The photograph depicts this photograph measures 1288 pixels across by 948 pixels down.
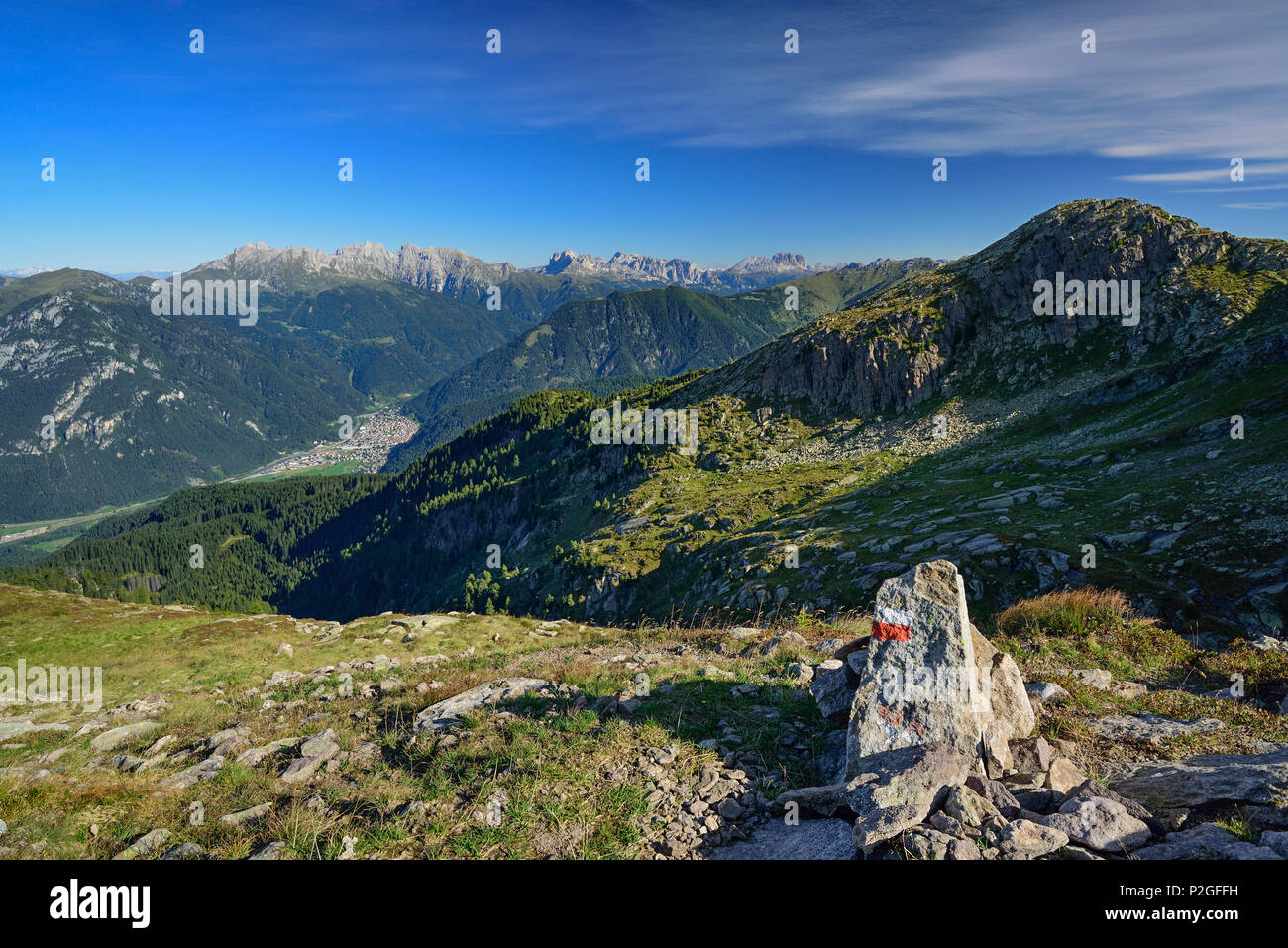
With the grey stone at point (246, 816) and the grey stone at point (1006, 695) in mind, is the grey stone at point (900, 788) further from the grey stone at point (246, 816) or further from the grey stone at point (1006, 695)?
the grey stone at point (246, 816)

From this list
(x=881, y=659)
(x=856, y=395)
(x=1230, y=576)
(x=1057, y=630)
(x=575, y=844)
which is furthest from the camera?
(x=856, y=395)

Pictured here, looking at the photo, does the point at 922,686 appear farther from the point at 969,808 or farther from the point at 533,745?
the point at 533,745

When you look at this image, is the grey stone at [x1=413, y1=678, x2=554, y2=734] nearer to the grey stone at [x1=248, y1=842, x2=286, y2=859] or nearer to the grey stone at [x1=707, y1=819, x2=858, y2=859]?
the grey stone at [x1=248, y1=842, x2=286, y2=859]
